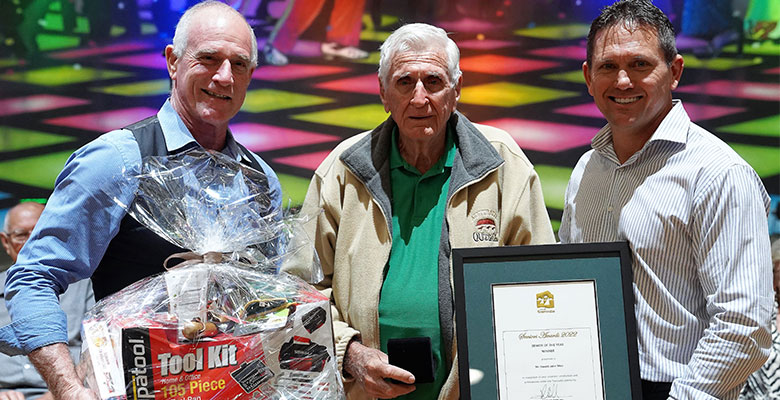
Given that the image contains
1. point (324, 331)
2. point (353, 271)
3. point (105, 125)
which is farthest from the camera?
point (105, 125)

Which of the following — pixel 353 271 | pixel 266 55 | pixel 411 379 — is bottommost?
pixel 411 379

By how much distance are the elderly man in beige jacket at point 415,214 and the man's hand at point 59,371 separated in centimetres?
78

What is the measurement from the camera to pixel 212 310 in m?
1.82

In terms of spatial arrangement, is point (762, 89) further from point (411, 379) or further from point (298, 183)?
point (411, 379)

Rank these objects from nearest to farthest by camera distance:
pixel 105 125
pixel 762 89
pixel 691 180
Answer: pixel 691 180 → pixel 105 125 → pixel 762 89

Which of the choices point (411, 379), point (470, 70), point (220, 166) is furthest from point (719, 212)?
point (470, 70)

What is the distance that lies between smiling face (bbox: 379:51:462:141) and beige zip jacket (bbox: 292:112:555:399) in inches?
5.4

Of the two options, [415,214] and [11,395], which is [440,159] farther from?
[11,395]

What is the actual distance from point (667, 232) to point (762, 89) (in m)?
2.78

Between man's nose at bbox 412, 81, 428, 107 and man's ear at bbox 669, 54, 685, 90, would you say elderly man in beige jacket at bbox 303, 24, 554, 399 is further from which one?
man's ear at bbox 669, 54, 685, 90

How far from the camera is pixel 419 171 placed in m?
2.58

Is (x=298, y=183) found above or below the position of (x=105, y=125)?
below

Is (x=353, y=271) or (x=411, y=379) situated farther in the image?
(x=353, y=271)
